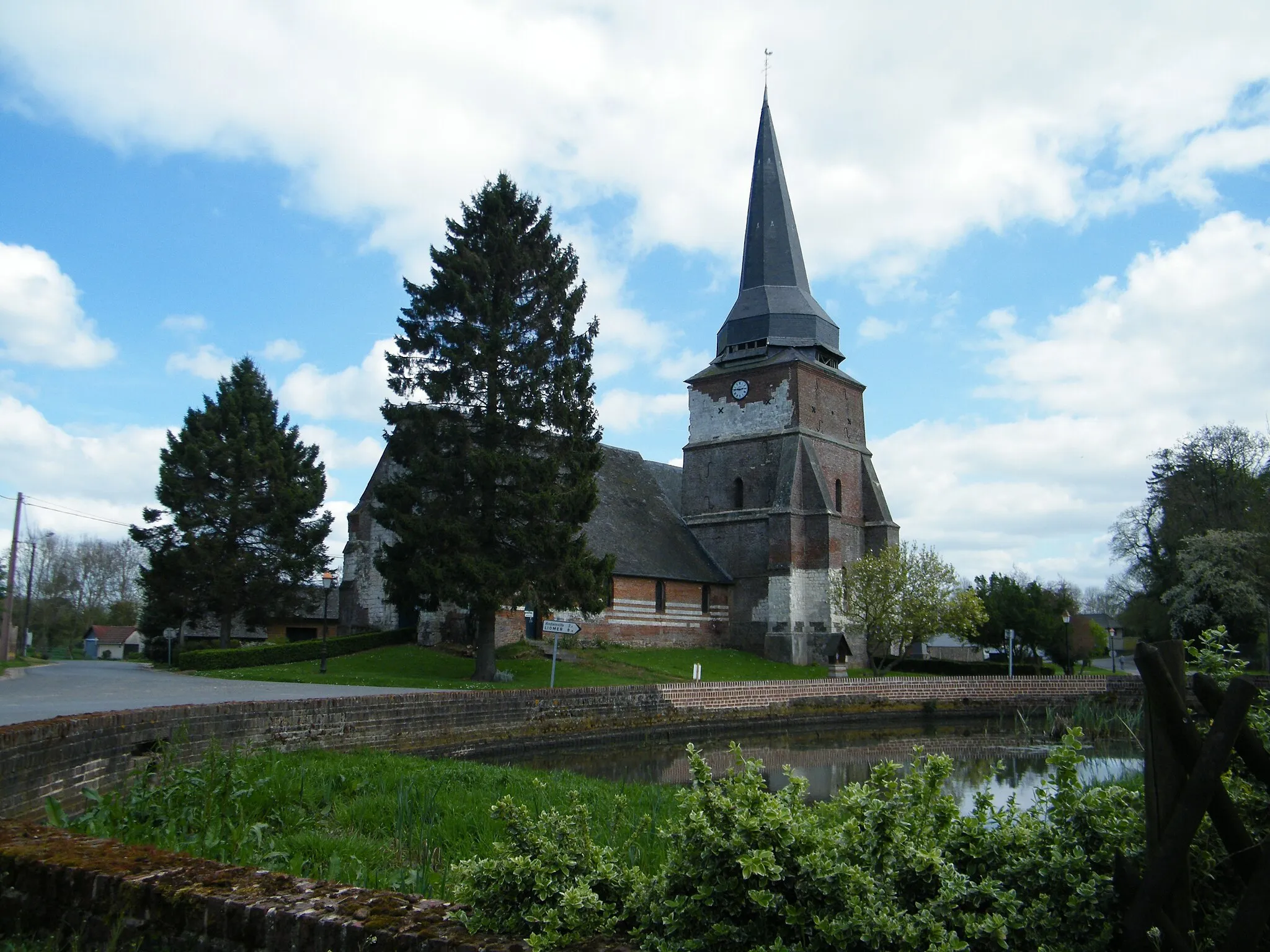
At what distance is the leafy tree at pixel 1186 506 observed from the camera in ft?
142

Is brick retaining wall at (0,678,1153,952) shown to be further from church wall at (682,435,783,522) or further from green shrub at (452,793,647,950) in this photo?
church wall at (682,435,783,522)

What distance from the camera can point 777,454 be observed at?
40.9m

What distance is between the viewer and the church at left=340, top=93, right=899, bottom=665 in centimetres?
3734

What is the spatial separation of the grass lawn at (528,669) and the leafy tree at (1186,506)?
797 inches

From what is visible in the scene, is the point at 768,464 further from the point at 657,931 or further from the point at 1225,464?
the point at 657,931

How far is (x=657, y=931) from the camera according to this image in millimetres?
3172

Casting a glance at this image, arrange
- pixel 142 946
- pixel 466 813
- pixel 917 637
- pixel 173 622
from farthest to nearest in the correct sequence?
pixel 917 637, pixel 173 622, pixel 466 813, pixel 142 946

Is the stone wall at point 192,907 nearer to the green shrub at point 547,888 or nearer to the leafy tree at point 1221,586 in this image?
the green shrub at point 547,888

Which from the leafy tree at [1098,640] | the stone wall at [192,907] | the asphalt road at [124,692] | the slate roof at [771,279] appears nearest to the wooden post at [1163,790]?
the stone wall at [192,907]

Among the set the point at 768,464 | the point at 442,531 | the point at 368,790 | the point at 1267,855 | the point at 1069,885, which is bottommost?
the point at 368,790

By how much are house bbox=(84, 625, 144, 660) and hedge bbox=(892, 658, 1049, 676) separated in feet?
196

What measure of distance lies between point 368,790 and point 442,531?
48.7 ft

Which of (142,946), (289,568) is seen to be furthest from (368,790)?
(289,568)

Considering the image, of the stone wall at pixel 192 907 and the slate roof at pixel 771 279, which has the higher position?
the slate roof at pixel 771 279
